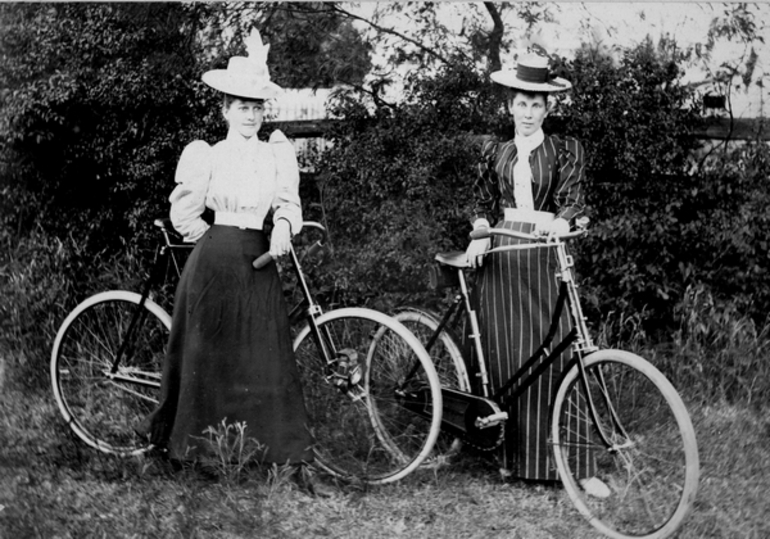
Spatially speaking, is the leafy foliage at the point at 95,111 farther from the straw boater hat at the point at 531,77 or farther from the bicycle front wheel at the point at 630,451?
the bicycle front wheel at the point at 630,451

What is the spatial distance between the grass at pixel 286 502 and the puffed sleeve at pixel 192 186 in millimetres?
1165

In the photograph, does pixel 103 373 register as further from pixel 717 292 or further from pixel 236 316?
pixel 717 292

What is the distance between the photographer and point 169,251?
15.3 ft

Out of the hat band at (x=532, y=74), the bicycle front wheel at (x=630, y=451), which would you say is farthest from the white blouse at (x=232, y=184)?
the bicycle front wheel at (x=630, y=451)

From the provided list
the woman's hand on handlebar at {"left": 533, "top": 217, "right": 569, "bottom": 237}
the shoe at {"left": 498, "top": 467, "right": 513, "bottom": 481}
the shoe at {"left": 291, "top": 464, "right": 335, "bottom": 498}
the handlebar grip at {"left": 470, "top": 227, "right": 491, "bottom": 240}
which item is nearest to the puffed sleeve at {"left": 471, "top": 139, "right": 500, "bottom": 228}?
the handlebar grip at {"left": 470, "top": 227, "right": 491, "bottom": 240}

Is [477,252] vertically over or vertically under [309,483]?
over

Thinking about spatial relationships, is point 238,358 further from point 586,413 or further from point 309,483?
point 586,413

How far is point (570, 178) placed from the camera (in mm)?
4312

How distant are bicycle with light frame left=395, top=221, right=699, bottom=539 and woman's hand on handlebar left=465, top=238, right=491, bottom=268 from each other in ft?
0.10

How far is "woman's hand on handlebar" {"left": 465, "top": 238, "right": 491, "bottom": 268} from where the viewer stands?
444 centimetres

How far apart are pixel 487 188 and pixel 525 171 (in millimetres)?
267

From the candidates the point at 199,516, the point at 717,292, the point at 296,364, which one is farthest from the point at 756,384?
the point at 199,516

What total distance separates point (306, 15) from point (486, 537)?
9.45 ft

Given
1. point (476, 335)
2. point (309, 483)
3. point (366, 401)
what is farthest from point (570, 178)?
point (309, 483)
